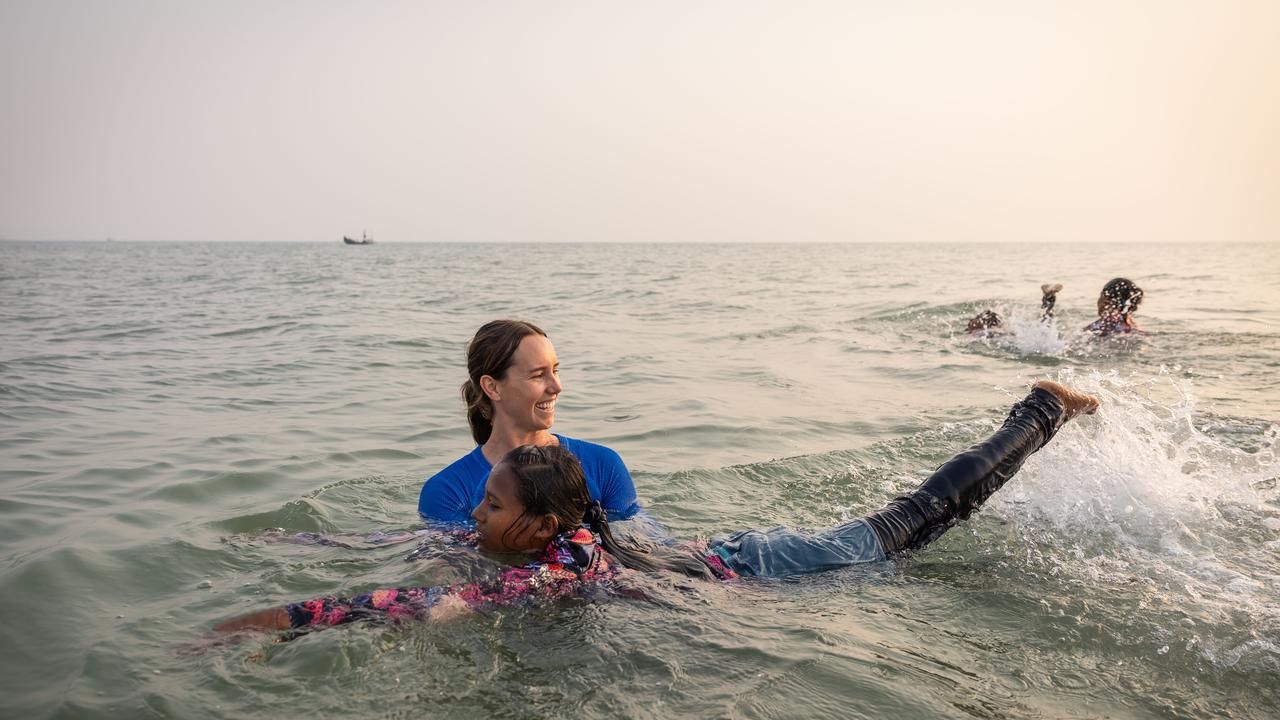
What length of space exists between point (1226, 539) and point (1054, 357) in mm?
7702

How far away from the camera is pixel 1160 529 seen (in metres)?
5.03

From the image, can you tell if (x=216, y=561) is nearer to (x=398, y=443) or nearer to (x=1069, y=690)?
(x=398, y=443)

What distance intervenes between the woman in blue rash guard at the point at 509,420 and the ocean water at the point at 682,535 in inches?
18.9

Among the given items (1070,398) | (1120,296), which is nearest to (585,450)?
(1070,398)

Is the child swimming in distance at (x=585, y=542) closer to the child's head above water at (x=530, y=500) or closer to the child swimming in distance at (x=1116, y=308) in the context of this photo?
the child's head above water at (x=530, y=500)

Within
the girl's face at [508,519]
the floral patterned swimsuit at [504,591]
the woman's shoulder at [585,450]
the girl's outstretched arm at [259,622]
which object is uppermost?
the woman's shoulder at [585,450]


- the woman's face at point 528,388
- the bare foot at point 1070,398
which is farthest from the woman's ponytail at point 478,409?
the bare foot at point 1070,398

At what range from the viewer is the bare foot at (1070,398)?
16.5 feet

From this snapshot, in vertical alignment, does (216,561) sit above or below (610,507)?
below

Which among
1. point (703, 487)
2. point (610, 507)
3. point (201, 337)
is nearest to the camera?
point (610, 507)

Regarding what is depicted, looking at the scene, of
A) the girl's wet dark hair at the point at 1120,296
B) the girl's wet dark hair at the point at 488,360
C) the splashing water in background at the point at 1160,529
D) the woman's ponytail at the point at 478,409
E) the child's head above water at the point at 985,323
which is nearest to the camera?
the splashing water in background at the point at 1160,529

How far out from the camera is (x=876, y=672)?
3.41 m

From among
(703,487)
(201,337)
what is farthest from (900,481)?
(201,337)

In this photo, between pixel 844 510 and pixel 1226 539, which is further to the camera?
pixel 844 510
